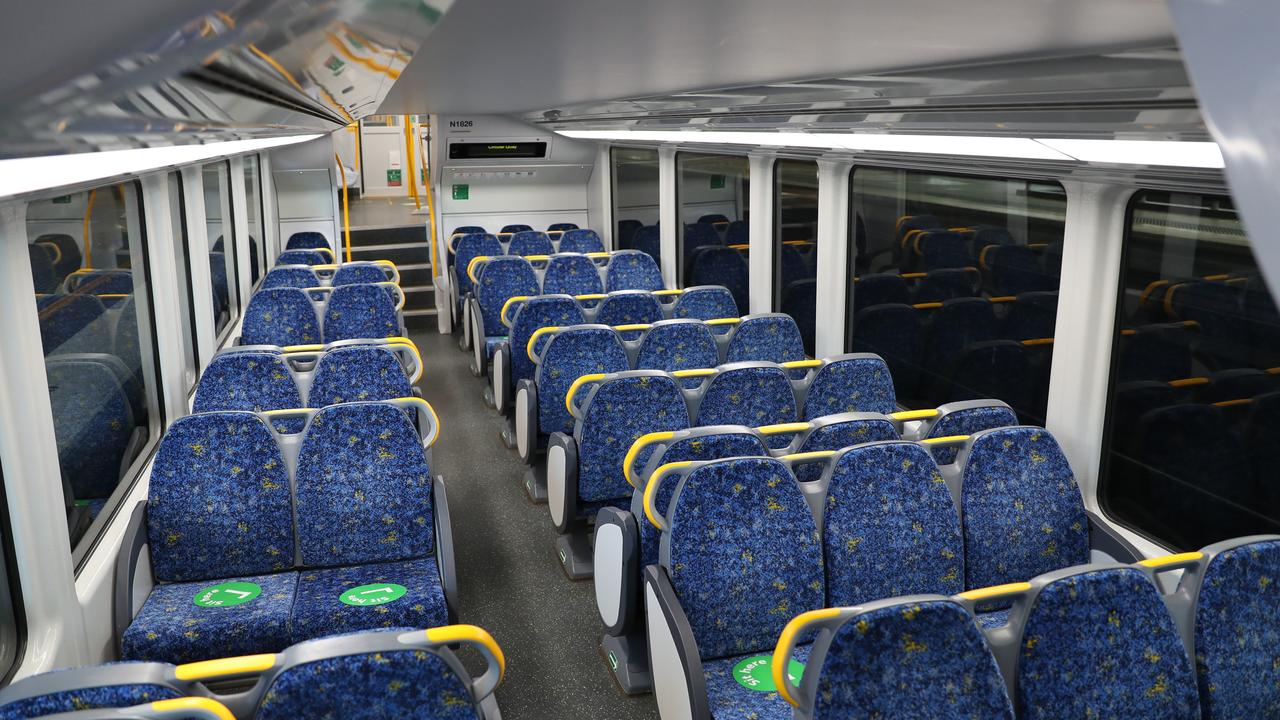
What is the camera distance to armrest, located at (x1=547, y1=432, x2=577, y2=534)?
4652 mm

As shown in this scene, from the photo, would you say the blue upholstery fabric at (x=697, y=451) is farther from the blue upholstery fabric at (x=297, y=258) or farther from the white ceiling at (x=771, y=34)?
the blue upholstery fabric at (x=297, y=258)

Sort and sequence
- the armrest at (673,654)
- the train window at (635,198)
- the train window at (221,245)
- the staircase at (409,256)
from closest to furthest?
the armrest at (673,654)
the train window at (221,245)
the train window at (635,198)
the staircase at (409,256)

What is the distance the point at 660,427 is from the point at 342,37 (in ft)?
11.7

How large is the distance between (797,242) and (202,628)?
489 centimetres

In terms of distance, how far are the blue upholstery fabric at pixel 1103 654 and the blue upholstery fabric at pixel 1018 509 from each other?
98 cm

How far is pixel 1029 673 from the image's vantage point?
8.13 feet

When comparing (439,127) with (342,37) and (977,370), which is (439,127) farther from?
(342,37)

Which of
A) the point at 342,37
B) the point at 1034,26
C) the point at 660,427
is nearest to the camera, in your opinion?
the point at 342,37

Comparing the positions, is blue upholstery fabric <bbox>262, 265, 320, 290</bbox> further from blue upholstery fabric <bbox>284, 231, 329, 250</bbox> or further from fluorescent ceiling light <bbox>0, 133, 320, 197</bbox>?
fluorescent ceiling light <bbox>0, 133, 320, 197</bbox>

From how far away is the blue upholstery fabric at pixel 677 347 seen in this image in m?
5.57

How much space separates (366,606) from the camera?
3492 mm

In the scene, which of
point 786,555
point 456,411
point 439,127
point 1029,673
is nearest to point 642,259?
point 456,411

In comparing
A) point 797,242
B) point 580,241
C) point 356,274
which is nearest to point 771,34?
point 797,242

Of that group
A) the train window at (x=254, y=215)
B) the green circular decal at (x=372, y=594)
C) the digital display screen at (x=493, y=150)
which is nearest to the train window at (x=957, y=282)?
the green circular decal at (x=372, y=594)
